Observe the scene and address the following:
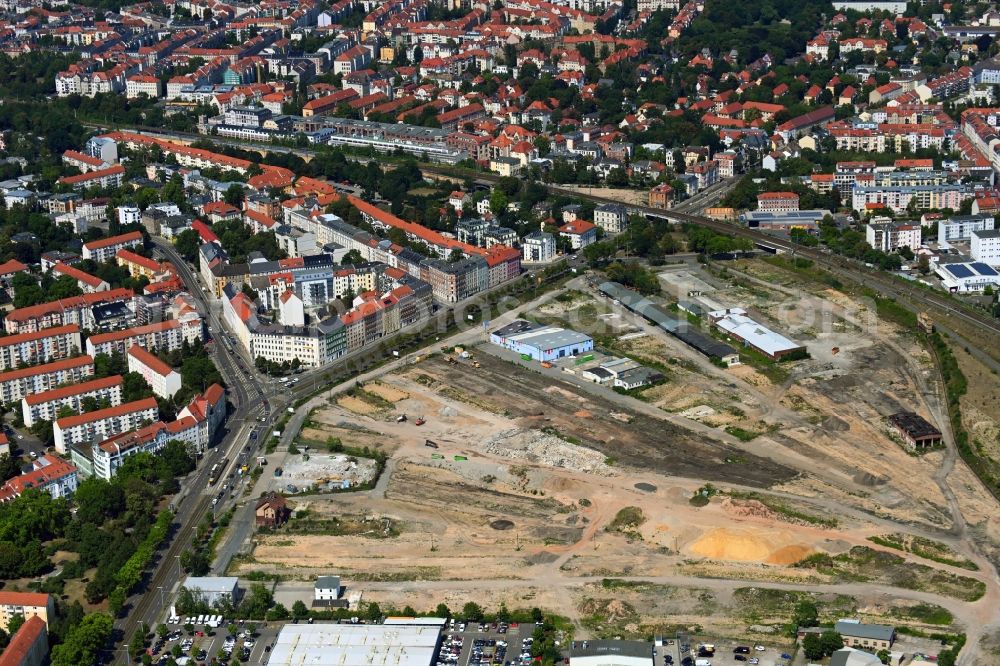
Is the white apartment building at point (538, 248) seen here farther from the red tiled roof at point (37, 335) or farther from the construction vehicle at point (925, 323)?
the red tiled roof at point (37, 335)

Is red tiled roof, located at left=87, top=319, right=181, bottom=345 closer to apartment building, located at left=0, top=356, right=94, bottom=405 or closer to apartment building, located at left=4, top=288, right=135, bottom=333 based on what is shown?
apartment building, located at left=0, top=356, right=94, bottom=405

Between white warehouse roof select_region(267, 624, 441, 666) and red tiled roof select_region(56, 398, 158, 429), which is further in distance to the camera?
A: red tiled roof select_region(56, 398, 158, 429)

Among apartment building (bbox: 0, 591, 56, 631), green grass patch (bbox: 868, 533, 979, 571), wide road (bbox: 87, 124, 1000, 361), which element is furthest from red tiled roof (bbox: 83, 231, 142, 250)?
green grass patch (bbox: 868, 533, 979, 571)

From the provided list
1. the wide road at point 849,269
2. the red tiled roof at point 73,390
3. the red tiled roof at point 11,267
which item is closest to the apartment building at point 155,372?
the red tiled roof at point 73,390

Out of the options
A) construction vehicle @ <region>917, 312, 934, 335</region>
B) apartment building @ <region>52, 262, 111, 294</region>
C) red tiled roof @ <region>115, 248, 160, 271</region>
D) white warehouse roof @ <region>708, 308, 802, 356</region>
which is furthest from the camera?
red tiled roof @ <region>115, 248, 160, 271</region>

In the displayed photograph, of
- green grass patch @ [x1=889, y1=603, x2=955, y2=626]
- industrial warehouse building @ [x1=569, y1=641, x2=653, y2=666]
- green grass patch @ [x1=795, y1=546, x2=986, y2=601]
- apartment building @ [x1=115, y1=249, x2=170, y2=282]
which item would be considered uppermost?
apartment building @ [x1=115, y1=249, x2=170, y2=282]

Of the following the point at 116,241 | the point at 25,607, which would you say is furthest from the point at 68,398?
the point at 116,241

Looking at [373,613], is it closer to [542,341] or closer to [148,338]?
[542,341]

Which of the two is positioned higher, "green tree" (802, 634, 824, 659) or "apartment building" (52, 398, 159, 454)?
"apartment building" (52, 398, 159, 454)
